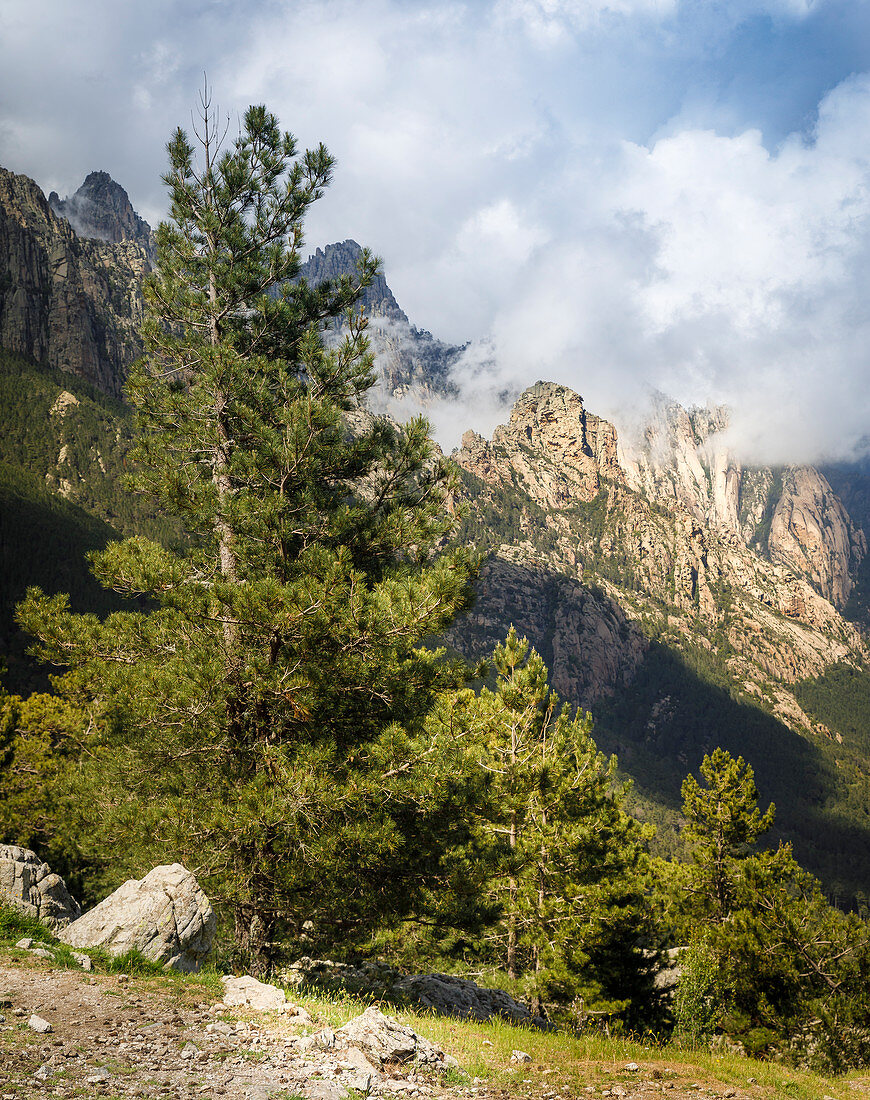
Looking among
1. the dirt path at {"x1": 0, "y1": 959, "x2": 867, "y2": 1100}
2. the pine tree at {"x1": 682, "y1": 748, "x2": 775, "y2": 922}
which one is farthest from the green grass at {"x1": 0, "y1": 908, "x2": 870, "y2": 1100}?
the pine tree at {"x1": 682, "y1": 748, "x2": 775, "y2": 922}

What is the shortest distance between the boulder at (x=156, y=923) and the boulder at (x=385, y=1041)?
2.80 meters

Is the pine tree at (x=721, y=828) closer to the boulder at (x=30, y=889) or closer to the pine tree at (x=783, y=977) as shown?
the pine tree at (x=783, y=977)

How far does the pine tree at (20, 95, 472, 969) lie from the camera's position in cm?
913

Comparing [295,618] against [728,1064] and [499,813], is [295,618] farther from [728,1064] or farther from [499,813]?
[728,1064]

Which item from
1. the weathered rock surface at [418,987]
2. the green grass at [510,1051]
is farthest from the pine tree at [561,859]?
the green grass at [510,1051]

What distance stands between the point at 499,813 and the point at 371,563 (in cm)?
534

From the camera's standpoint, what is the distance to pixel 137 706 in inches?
378

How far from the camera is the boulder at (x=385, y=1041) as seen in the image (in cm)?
644

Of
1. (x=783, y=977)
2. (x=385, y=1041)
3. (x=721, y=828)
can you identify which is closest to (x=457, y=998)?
(x=385, y=1041)

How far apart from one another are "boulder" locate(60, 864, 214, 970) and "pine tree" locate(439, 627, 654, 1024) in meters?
8.82

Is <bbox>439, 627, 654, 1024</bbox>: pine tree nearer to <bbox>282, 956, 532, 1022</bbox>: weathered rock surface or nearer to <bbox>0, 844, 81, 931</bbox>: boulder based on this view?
<bbox>282, 956, 532, 1022</bbox>: weathered rock surface

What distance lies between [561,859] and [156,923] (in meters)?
12.6

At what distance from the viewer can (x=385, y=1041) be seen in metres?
6.61

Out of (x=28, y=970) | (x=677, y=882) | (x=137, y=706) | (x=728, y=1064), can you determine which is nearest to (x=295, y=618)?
(x=137, y=706)
